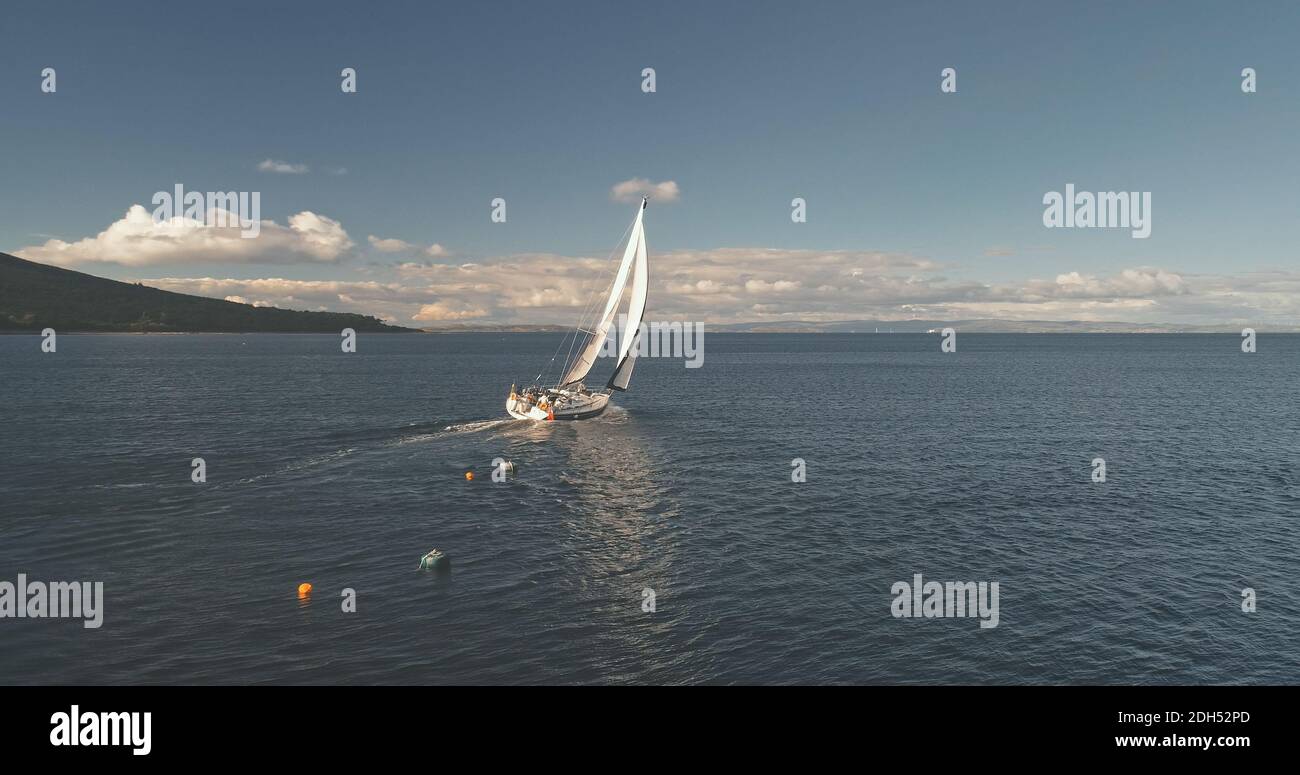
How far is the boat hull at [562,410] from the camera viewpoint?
80.8m

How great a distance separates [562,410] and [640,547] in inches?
1748

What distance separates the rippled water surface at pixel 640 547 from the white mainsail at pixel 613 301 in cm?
845

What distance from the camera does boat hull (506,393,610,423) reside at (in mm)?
80812

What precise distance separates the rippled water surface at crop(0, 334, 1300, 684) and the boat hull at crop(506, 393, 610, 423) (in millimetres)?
2196

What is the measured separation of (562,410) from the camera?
82375 mm

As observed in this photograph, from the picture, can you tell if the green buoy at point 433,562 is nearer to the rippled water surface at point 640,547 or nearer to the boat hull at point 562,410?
the rippled water surface at point 640,547

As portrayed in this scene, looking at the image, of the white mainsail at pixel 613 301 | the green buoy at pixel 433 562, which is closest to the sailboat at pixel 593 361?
the white mainsail at pixel 613 301

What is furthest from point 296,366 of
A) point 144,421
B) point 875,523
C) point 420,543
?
point 875,523

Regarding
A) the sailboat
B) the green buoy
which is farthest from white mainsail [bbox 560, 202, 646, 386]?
the green buoy

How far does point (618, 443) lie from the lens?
7156cm

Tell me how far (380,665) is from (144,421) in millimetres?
72986

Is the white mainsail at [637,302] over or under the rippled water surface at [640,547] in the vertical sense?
over

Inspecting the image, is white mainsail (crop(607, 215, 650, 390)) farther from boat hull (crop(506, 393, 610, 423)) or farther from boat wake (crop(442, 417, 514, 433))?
boat wake (crop(442, 417, 514, 433))
